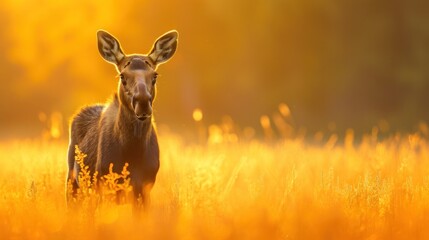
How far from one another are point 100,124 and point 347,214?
9.25 ft

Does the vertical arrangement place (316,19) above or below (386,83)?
above

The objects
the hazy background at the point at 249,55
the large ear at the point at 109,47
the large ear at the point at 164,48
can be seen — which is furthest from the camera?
the hazy background at the point at 249,55

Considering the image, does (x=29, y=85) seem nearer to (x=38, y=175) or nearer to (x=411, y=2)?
(x=411, y=2)

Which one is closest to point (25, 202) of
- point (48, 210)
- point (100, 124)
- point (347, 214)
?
point (48, 210)

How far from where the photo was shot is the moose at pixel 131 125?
22.6ft


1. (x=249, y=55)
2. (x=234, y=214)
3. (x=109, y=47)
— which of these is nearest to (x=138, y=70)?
(x=109, y=47)

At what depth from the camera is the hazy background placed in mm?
32875

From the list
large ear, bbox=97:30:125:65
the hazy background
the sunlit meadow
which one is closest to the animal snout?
the sunlit meadow

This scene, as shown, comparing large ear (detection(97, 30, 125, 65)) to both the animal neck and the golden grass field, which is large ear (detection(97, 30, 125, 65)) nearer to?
the animal neck

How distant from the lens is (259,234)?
5711 mm

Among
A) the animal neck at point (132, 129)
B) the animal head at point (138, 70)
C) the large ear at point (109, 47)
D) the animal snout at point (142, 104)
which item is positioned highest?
the large ear at point (109, 47)

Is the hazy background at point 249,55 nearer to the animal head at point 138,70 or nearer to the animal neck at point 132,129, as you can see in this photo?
the animal head at point 138,70

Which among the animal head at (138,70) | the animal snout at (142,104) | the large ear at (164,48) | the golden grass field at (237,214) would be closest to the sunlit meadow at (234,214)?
the golden grass field at (237,214)

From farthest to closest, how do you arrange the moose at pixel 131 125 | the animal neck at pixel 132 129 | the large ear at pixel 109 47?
the large ear at pixel 109 47, the animal neck at pixel 132 129, the moose at pixel 131 125
